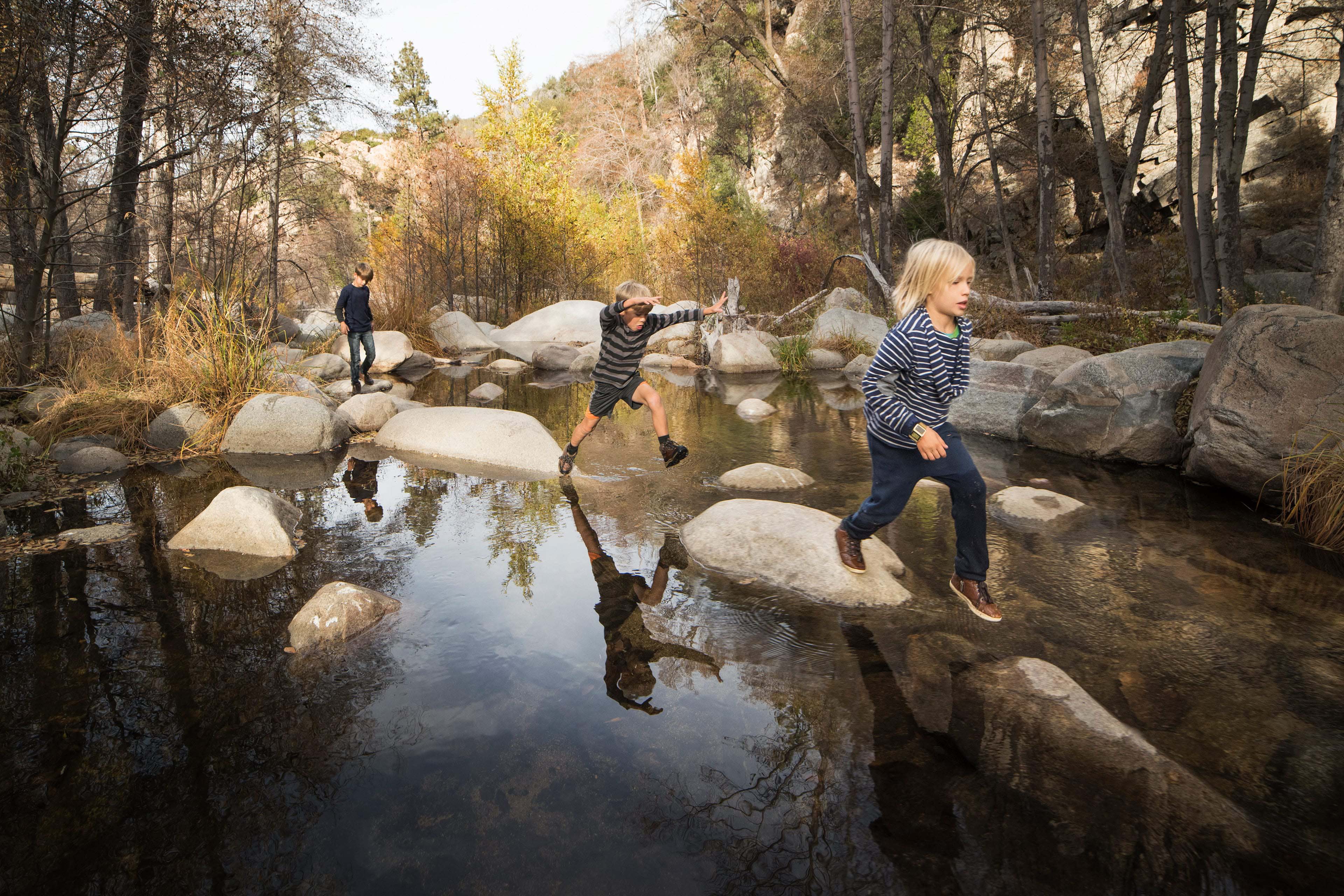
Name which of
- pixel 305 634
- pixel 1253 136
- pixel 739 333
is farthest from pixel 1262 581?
pixel 1253 136

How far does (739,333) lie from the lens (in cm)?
1443

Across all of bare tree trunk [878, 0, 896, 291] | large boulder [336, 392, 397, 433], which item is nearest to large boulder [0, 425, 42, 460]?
large boulder [336, 392, 397, 433]

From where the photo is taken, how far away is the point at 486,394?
10.7 metres

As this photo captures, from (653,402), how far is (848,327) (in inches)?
377

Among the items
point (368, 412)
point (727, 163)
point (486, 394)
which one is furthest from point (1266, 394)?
point (727, 163)

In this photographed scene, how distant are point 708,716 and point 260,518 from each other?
10.5 ft

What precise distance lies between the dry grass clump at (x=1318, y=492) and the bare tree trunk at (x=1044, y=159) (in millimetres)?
8672

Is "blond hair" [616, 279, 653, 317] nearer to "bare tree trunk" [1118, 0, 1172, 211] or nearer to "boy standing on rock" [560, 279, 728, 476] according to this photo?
"boy standing on rock" [560, 279, 728, 476]

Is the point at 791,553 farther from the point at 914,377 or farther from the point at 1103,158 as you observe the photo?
the point at 1103,158

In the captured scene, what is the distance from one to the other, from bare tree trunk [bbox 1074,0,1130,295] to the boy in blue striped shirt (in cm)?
1078

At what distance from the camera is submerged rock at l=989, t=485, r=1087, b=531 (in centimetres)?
518

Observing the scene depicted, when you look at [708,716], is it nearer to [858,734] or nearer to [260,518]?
[858,734]

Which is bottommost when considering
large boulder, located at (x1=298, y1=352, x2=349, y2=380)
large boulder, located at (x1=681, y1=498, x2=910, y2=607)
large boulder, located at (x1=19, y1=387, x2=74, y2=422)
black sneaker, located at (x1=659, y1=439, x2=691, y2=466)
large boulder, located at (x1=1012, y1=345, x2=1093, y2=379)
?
large boulder, located at (x1=681, y1=498, x2=910, y2=607)

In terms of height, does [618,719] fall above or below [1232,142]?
below
